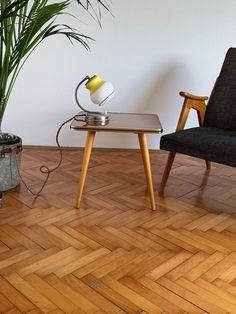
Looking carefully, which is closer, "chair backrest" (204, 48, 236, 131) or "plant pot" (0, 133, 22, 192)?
"plant pot" (0, 133, 22, 192)

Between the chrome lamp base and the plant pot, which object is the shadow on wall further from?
the plant pot

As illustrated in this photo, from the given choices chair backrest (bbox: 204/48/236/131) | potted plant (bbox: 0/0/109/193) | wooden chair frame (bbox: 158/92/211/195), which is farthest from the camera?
chair backrest (bbox: 204/48/236/131)

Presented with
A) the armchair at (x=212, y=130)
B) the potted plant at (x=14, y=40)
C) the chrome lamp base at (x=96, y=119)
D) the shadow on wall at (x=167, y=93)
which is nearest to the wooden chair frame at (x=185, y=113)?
the armchair at (x=212, y=130)

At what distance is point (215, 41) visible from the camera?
261cm

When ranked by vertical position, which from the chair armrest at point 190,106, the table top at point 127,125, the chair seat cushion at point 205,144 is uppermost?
the chair armrest at point 190,106

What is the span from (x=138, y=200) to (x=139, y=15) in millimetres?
1387

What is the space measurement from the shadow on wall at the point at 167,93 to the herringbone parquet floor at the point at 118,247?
2.03ft

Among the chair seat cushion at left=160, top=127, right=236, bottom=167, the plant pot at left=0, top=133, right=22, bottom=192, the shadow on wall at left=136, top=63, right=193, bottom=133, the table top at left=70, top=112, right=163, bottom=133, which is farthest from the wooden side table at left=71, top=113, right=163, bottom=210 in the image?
the shadow on wall at left=136, top=63, right=193, bottom=133

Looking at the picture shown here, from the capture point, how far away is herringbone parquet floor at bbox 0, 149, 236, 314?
121cm

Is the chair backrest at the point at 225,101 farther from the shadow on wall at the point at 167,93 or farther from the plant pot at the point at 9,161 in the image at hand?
the plant pot at the point at 9,161

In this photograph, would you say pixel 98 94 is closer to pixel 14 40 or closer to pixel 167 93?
pixel 14 40

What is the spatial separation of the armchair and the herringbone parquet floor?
0.86 feet

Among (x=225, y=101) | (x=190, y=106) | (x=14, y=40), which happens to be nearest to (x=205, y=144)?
(x=190, y=106)

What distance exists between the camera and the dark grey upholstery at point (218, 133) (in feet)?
5.72
